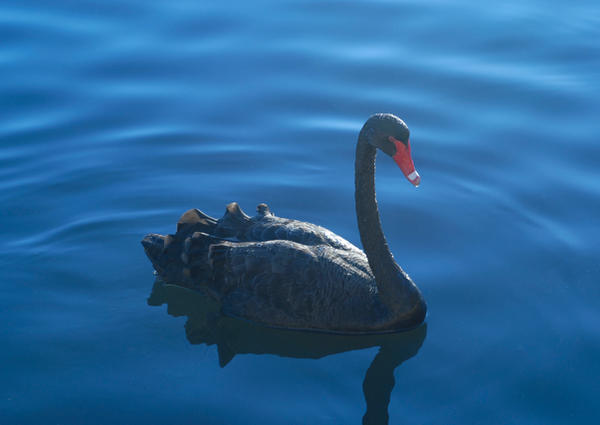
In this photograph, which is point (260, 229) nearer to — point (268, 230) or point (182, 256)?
point (268, 230)

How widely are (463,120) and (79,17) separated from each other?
711 centimetres

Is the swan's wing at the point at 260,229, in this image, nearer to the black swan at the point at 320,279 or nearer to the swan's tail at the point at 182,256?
the black swan at the point at 320,279

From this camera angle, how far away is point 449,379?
235 inches

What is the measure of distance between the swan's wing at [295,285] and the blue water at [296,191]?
20 cm

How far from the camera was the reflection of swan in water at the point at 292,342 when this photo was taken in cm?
619

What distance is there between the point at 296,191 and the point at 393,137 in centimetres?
275

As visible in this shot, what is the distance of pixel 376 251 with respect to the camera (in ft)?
21.1

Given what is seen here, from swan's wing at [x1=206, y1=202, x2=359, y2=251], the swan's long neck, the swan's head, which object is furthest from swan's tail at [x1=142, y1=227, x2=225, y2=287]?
the swan's head

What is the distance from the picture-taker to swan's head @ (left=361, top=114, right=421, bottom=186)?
6027 millimetres

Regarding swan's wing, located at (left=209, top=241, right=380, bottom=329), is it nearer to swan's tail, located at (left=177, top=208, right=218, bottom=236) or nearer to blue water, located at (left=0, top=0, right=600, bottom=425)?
blue water, located at (left=0, top=0, right=600, bottom=425)

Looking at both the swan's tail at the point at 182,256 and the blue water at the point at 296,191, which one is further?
the swan's tail at the point at 182,256

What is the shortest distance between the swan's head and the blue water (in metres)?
1.44

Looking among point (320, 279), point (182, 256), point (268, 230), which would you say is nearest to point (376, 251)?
point (320, 279)

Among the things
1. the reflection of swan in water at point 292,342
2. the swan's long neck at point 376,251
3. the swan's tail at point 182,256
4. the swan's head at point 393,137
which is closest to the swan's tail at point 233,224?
the swan's tail at point 182,256
